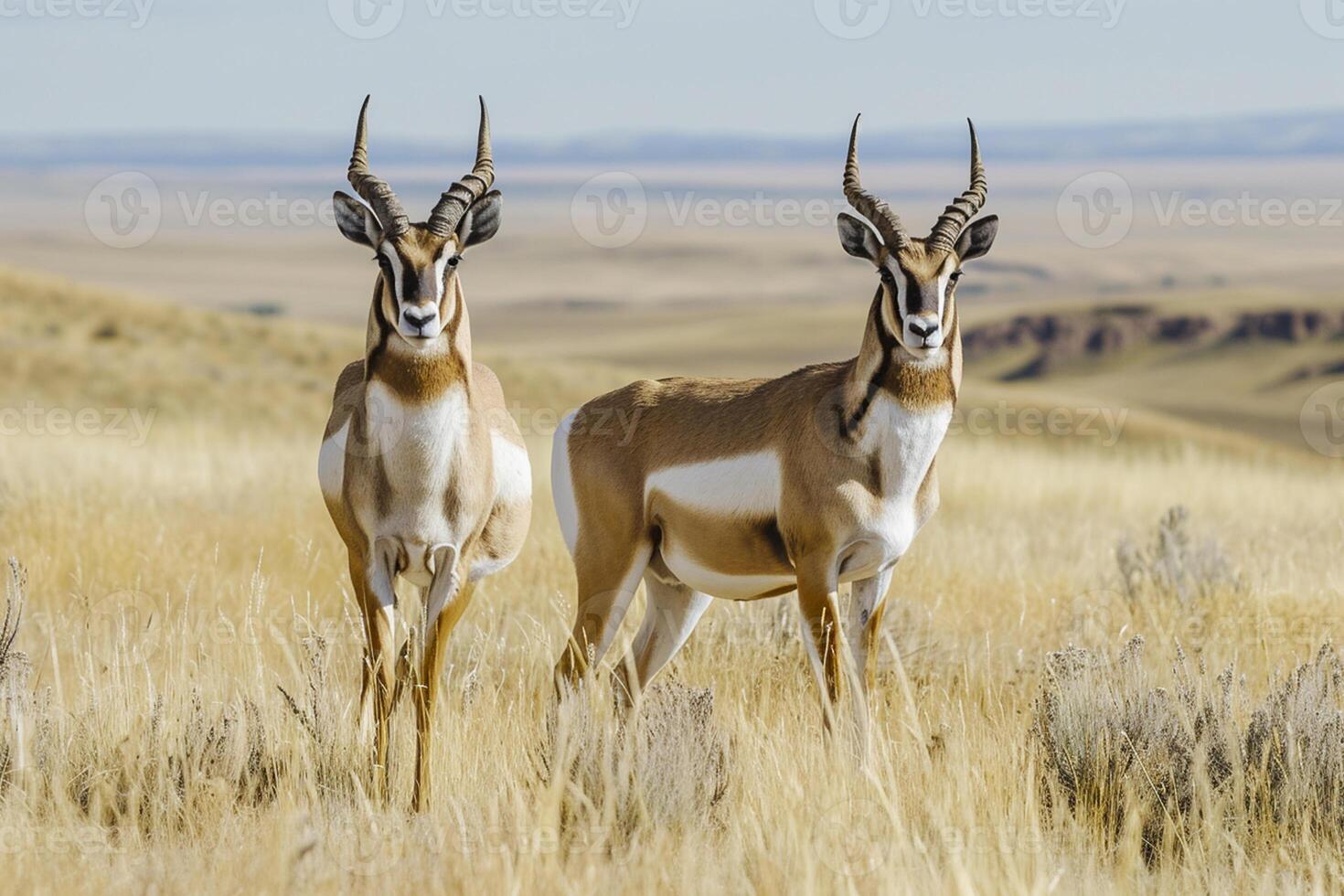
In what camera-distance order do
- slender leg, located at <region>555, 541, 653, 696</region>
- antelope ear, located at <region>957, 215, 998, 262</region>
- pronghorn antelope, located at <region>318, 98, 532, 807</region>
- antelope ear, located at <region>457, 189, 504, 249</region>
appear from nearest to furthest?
pronghorn antelope, located at <region>318, 98, 532, 807</region> → antelope ear, located at <region>457, 189, 504, 249</region> → antelope ear, located at <region>957, 215, 998, 262</region> → slender leg, located at <region>555, 541, 653, 696</region>

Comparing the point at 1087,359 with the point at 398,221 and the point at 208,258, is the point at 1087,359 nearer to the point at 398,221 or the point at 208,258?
the point at 398,221

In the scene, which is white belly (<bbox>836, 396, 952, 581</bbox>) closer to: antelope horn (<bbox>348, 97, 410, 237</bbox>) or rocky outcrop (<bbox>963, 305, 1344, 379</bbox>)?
antelope horn (<bbox>348, 97, 410, 237</bbox>)

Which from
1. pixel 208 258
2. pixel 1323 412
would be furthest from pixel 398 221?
pixel 208 258

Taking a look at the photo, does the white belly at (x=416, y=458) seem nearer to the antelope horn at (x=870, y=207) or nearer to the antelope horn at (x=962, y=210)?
the antelope horn at (x=870, y=207)

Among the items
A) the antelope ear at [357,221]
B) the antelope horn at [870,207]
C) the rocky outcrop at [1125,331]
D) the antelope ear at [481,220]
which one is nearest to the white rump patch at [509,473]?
the antelope ear at [481,220]

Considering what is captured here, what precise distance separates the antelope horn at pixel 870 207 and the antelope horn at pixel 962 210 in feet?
0.43

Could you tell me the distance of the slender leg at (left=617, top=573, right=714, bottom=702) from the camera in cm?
703

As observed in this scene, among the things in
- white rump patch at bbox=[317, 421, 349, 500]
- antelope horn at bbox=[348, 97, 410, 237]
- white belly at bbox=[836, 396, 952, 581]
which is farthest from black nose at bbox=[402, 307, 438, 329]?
white belly at bbox=[836, 396, 952, 581]

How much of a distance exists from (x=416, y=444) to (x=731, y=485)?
138 centimetres

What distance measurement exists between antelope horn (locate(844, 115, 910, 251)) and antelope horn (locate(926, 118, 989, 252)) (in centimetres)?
13

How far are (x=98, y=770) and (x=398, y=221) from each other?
2328 mm

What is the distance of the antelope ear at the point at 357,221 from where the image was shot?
5.61 meters

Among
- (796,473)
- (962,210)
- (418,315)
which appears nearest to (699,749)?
(796,473)

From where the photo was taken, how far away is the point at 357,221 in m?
5.73
